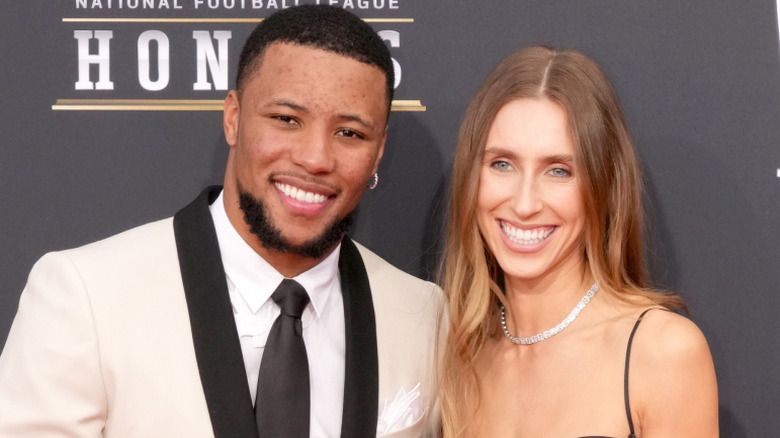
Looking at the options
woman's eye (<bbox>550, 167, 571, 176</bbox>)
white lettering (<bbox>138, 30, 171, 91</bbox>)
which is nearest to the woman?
woman's eye (<bbox>550, 167, 571, 176</bbox>)

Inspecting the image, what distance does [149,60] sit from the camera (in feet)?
8.91

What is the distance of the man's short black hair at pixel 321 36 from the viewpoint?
227 cm

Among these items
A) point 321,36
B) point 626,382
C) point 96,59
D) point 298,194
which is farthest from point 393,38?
point 626,382

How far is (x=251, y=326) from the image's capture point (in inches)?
86.7

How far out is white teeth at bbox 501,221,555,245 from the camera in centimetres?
232

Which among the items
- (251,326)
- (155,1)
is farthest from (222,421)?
(155,1)

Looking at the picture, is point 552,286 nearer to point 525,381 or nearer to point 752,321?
point 525,381

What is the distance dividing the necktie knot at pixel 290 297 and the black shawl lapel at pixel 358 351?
0.50ft

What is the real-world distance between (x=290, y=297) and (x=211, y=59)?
33.7 inches

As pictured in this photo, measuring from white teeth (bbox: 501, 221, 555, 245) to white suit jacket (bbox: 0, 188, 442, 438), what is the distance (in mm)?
481

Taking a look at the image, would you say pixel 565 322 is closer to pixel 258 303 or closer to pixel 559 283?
pixel 559 283

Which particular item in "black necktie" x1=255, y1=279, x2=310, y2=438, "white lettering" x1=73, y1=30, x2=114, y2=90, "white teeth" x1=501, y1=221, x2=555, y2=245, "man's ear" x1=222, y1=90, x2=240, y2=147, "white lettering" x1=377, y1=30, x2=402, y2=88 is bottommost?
"black necktie" x1=255, y1=279, x2=310, y2=438

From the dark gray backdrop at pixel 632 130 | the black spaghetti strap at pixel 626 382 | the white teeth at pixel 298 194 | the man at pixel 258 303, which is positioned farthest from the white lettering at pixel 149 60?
the black spaghetti strap at pixel 626 382

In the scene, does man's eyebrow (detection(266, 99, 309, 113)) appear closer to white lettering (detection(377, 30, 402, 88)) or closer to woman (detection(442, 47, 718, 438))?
woman (detection(442, 47, 718, 438))
